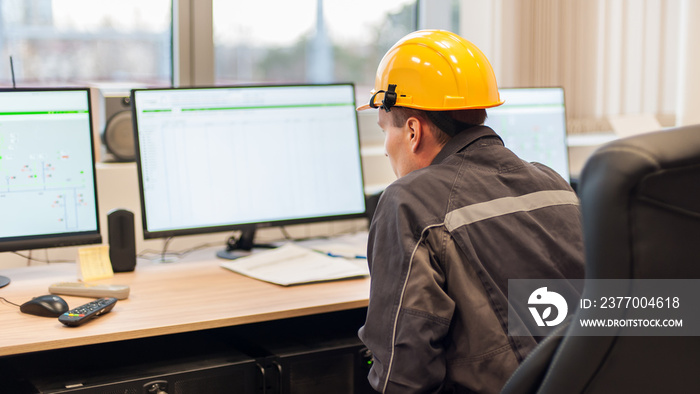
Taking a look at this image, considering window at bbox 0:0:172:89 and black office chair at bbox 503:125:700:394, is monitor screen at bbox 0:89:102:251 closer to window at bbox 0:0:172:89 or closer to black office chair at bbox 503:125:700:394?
window at bbox 0:0:172:89

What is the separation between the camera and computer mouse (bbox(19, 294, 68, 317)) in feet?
4.80

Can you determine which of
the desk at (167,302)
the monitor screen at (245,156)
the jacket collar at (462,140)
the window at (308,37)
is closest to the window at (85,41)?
the window at (308,37)

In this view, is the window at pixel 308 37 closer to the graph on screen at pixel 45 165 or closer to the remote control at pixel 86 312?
the graph on screen at pixel 45 165

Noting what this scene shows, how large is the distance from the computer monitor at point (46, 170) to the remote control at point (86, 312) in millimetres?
328

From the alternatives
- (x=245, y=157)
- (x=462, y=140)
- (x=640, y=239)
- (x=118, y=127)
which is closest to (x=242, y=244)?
(x=245, y=157)

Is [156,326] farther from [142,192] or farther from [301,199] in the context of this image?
[301,199]

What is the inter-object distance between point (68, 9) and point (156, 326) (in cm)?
150

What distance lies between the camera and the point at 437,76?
1.38m

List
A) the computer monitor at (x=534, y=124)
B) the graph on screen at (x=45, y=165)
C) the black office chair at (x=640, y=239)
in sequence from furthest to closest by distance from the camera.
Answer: the computer monitor at (x=534, y=124) < the graph on screen at (x=45, y=165) < the black office chair at (x=640, y=239)

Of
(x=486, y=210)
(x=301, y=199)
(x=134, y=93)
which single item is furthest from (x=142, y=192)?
(x=486, y=210)

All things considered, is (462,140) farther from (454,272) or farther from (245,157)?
(245,157)

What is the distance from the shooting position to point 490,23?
2715 mm

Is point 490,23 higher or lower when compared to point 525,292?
higher

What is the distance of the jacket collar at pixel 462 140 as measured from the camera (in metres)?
1.31
